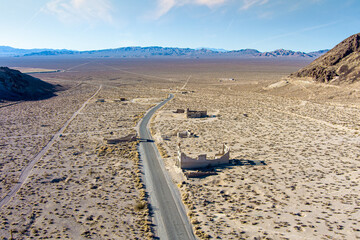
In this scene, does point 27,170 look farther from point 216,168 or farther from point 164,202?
point 216,168

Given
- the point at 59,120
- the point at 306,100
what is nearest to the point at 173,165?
the point at 59,120

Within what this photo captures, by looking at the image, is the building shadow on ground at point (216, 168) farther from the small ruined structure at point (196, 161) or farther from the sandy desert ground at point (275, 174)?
the small ruined structure at point (196, 161)

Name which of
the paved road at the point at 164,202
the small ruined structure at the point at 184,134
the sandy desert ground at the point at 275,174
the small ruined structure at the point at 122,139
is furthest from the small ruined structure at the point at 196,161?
the small ruined structure at the point at 122,139

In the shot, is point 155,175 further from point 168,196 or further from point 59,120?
point 59,120

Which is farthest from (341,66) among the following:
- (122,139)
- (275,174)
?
(122,139)

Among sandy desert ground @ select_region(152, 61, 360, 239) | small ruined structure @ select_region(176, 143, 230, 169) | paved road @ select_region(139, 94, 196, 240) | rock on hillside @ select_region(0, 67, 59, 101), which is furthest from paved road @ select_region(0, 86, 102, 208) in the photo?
rock on hillside @ select_region(0, 67, 59, 101)

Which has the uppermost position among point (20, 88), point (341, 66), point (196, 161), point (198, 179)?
point (341, 66)
